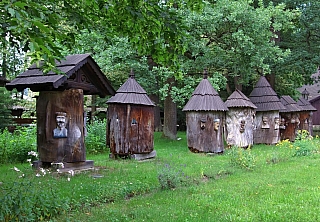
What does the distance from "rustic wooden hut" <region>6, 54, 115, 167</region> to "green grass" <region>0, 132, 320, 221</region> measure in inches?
34.6

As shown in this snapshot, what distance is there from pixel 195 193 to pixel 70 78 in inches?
191

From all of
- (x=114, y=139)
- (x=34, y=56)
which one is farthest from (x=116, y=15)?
(x=114, y=139)

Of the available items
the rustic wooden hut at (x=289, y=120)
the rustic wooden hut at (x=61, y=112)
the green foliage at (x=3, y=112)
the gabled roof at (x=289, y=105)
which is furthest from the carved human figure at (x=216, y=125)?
the green foliage at (x=3, y=112)

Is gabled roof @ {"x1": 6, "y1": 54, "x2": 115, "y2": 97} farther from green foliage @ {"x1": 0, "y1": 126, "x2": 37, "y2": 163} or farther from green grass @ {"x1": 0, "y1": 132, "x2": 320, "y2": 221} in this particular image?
green foliage @ {"x1": 0, "y1": 126, "x2": 37, "y2": 163}

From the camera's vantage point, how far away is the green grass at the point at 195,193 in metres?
6.05

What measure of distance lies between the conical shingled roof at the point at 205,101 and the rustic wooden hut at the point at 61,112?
21.1ft

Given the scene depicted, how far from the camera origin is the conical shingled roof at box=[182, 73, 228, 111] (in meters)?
15.5

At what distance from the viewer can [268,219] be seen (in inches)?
227

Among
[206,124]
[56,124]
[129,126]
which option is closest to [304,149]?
[206,124]

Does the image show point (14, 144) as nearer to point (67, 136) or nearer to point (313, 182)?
point (67, 136)

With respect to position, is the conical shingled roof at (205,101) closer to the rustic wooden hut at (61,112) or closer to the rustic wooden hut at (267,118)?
the rustic wooden hut at (267,118)

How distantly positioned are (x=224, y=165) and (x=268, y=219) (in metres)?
6.01

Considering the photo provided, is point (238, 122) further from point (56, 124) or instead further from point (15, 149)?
point (15, 149)

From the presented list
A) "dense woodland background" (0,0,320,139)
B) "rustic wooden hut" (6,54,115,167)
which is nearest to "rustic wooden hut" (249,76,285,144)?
"dense woodland background" (0,0,320,139)
